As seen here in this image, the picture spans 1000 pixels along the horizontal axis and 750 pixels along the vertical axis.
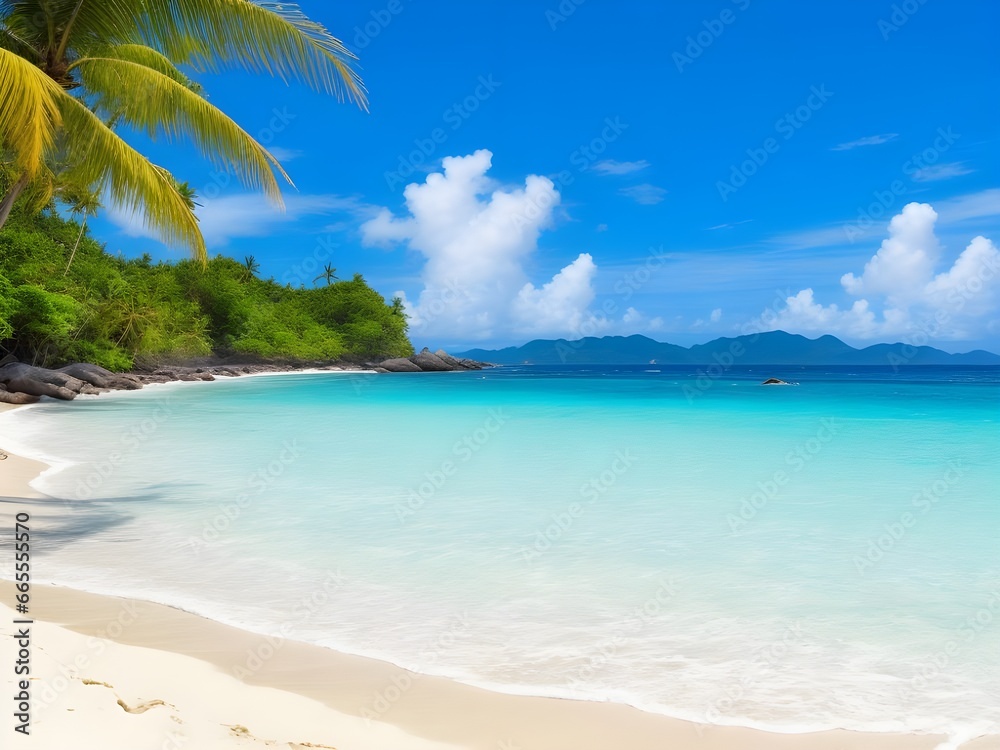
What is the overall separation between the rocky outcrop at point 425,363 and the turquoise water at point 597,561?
67094 mm

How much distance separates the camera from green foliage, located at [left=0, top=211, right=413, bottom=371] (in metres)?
29.9

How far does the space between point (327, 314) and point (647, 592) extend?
89.0 meters

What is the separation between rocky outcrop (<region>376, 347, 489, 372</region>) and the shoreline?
78144mm

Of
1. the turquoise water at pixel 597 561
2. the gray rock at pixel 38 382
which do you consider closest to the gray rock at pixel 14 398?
the gray rock at pixel 38 382

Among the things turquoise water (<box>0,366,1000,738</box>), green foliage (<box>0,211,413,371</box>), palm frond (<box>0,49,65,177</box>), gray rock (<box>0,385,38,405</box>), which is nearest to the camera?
turquoise water (<box>0,366,1000,738</box>)

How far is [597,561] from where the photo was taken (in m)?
6.38

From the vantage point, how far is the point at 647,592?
548cm

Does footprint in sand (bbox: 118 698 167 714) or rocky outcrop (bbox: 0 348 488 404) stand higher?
rocky outcrop (bbox: 0 348 488 404)

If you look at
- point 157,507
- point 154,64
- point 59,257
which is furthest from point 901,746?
point 59,257

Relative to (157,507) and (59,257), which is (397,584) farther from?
(59,257)

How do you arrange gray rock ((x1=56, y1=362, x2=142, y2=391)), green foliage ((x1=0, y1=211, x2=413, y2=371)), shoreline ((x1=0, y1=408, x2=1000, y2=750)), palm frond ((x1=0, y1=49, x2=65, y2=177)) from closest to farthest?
shoreline ((x1=0, y1=408, x2=1000, y2=750)) → palm frond ((x1=0, y1=49, x2=65, y2=177)) → green foliage ((x1=0, y1=211, x2=413, y2=371)) → gray rock ((x1=56, y1=362, x2=142, y2=391))

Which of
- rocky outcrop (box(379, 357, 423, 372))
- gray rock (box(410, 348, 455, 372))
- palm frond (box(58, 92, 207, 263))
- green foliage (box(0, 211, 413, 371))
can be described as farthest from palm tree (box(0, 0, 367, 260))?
gray rock (box(410, 348, 455, 372))

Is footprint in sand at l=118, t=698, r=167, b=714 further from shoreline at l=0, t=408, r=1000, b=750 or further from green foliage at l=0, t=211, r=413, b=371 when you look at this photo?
green foliage at l=0, t=211, r=413, b=371

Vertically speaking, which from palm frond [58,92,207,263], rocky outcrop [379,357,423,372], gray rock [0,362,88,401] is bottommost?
gray rock [0,362,88,401]
